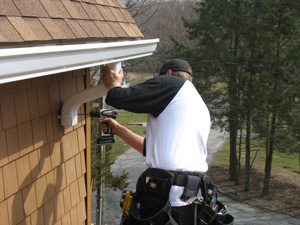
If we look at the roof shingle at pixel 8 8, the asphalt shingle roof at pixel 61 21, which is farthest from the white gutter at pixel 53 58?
the roof shingle at pixel 8 8

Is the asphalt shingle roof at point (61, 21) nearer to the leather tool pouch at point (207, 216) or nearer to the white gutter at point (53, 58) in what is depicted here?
the white gutter at point (53, 58)

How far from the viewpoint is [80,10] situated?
10.3 ft

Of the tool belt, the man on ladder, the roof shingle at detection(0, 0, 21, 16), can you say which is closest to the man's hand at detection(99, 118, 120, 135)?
the man on ladder

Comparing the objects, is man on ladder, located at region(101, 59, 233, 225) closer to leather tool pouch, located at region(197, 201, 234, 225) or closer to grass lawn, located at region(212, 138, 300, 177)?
leather tool pouch, located at region(197, 201, 234, 225)

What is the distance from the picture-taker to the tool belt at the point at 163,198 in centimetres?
248

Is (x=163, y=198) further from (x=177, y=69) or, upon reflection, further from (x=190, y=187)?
(x=177, y=69)

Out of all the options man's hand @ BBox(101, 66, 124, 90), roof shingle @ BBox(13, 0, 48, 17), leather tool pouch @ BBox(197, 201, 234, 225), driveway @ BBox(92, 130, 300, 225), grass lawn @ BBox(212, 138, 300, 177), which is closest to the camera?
roof shingle @ BBox(13, 0, 48, 17)

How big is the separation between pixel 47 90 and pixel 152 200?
1.27m

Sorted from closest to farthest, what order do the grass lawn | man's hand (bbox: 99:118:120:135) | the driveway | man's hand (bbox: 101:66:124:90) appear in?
man's hand (bbox: 101:66:124:90)
man's hand (bbox: 99:118:120:135)
the driveway
the grass lawn

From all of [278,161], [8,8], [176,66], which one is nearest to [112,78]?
[176,66]

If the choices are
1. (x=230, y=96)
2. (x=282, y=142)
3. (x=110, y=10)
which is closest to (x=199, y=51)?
(x=230, y=96)

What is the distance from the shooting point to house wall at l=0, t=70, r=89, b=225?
264cm

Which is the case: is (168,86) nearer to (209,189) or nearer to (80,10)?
(209,189)

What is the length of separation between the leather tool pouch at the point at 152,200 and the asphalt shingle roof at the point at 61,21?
109 centimetres
